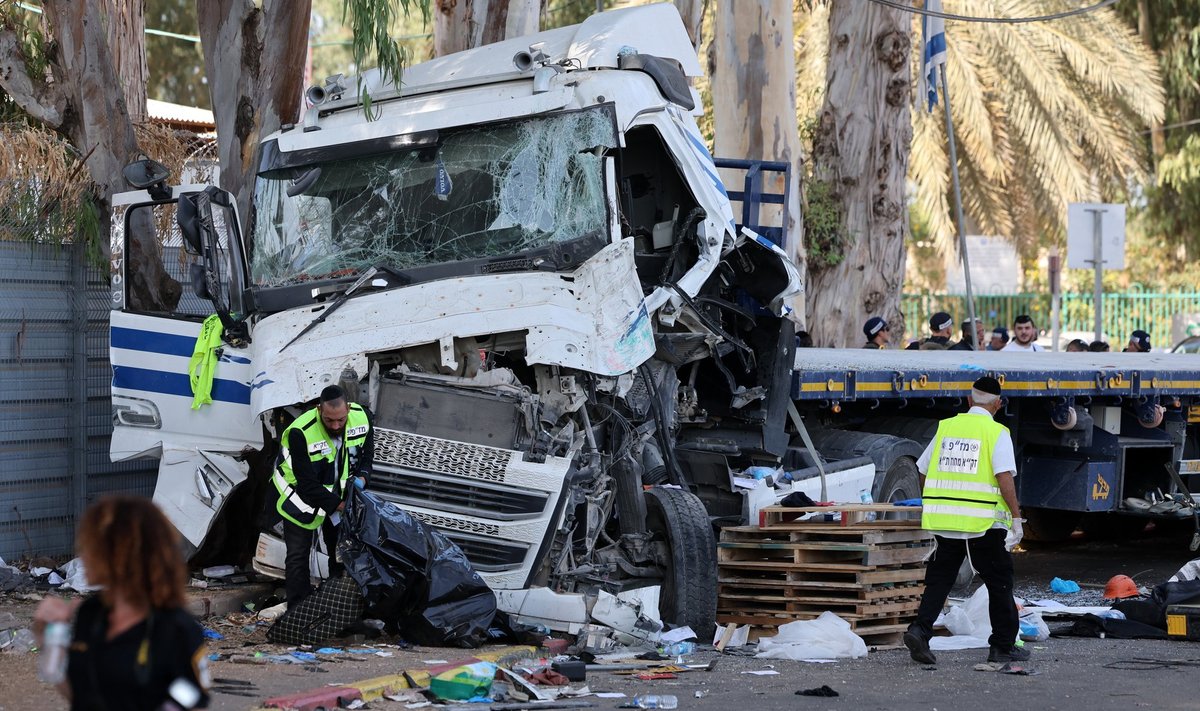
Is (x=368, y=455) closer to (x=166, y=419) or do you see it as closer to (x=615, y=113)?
(x=166, y=419)

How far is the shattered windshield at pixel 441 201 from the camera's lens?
8.41m

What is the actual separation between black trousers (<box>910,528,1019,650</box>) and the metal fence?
5.79 m

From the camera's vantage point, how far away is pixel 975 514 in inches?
318

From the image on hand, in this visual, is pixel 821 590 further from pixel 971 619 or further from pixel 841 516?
pixel 971 619

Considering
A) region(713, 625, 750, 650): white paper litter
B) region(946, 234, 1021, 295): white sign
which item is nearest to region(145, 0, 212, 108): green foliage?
region(946, 234, 1021, 295): white sign

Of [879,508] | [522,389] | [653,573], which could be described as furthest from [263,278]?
[879,508]

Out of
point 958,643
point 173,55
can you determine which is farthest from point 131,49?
point 173,55

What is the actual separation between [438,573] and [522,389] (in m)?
1.03

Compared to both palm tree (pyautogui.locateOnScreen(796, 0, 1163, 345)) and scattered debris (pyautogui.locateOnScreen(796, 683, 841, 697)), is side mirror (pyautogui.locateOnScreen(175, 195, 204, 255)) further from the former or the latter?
palm tree (pyautogui.locateOnScreen(796, 0, 1163, 345))

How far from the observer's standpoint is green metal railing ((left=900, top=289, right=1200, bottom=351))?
32.3m

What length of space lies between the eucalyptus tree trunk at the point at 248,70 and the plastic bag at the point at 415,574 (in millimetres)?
3808

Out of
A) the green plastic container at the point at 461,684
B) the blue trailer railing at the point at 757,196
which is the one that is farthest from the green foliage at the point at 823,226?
the green plastic container at the point at 461,684

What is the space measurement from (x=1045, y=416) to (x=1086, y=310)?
76.6ft

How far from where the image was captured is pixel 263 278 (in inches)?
343
